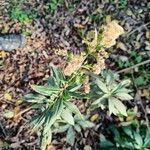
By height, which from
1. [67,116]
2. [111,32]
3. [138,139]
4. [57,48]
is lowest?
[138,139]

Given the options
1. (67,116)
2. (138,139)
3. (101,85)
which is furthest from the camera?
(138,139)

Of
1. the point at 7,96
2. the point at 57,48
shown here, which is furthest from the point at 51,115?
the point at 57,48

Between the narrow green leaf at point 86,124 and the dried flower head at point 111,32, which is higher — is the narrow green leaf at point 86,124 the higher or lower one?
the lower one

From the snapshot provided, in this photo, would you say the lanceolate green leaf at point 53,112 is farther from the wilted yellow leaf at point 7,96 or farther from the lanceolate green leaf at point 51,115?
the wilted yellow leaf at point 7,96

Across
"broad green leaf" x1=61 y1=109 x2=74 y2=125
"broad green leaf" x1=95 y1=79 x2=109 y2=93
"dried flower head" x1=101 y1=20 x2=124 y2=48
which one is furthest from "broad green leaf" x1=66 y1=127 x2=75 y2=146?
"dried flower head" x1=101 y1=20 x2=124 y2=48

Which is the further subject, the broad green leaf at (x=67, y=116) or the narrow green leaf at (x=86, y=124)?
the narrow green leaf at (x=86, y=124)

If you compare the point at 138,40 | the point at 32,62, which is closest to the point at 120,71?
the point at 138,40

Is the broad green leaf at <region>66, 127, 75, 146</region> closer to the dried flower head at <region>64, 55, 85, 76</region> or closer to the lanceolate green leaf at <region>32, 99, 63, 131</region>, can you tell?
the lanceolate green leaf at <region>32, 99, 63, 131</region>

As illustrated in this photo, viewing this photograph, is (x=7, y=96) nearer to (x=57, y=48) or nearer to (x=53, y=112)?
(x=57, y=48)

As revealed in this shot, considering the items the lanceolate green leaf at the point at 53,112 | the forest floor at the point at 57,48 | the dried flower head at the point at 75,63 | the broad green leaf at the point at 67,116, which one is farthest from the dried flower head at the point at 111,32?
the forest floor at the point at 57,48
